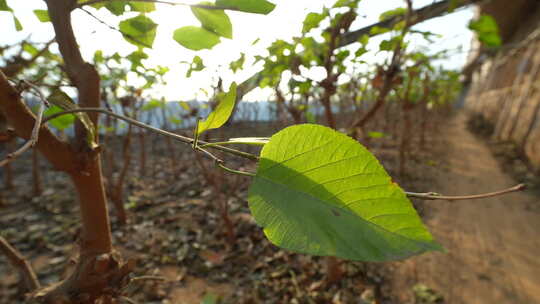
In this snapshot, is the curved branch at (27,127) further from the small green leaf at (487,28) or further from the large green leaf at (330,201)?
the small green leaf at (487,28)

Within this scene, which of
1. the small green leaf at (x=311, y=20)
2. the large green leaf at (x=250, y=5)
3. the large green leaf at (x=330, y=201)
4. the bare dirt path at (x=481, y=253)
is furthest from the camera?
the bare dirt path at (x=481, y=253)

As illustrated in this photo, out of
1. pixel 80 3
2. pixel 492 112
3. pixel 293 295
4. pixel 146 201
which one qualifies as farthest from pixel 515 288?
pixel 492 112

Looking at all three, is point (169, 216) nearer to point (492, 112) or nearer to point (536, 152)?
point (536, 152)

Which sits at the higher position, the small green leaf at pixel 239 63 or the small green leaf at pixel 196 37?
the small green leaf at pixel 239 63

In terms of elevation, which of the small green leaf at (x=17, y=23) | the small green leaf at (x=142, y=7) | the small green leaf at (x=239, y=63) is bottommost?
the small green leaf at (x=17, y=23)

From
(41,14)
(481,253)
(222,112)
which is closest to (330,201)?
(222,112)

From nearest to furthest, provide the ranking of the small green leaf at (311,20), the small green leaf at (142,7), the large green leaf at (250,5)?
1. the large green leaf at (250,5)
2. the small green leaf at (142,7)
3. the small green leaf at (311,20)

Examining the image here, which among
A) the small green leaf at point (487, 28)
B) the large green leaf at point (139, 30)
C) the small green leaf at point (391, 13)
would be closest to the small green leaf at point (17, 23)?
the large green leaf at point (139, 30)

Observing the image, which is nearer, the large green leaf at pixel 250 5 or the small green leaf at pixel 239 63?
the large green leaf at pixel 250 5
